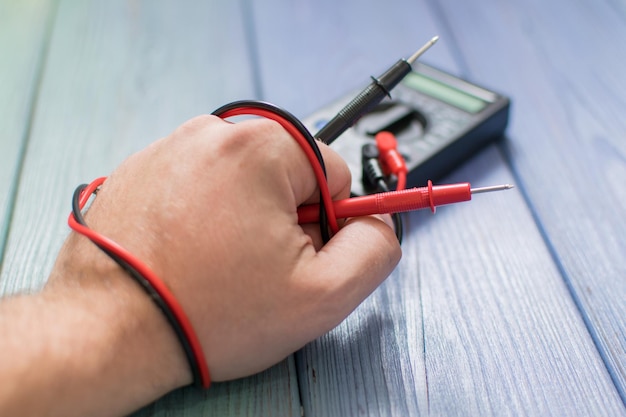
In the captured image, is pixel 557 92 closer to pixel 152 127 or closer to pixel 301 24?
pixel 301 24

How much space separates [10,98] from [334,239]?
1.73 feet

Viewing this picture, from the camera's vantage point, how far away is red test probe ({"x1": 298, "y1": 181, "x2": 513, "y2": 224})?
50 centimetres

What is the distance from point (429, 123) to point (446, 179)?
0.07 meters

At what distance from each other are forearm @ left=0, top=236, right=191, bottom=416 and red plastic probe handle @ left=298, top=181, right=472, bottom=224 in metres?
0.17

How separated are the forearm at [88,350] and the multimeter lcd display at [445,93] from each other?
44 centimetres

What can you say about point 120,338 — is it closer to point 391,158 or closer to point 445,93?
point 391,158

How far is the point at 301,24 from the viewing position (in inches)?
37.0

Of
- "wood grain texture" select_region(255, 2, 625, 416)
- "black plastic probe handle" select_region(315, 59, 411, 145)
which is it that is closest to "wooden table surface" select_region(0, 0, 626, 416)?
"wood grain texture" select_region(255, 2, 625, 416)

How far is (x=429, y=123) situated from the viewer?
27.9 inches

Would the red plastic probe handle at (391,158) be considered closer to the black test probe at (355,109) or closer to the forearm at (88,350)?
the black test probe at (355,109)

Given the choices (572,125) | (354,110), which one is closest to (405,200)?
(354,110)

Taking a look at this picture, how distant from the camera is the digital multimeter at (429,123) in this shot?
26.1 inches

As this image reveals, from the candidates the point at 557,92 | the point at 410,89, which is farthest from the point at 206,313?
the point at 557,92

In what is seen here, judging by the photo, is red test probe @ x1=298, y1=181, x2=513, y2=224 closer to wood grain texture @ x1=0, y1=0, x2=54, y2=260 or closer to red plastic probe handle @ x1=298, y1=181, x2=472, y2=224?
red plastic probe handle @ x1=298, y1=181, x2=472, y2=224
